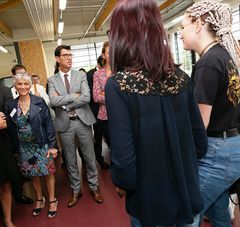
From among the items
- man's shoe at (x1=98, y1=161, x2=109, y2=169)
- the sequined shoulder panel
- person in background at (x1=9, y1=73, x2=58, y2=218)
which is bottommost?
man's shoe at (x1=98, y1=161, x2=109, y2=169)

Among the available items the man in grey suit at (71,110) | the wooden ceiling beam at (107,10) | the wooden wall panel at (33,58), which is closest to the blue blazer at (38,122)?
the man in grey suit at (71,110)

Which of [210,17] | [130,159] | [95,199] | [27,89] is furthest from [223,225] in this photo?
[27,89]

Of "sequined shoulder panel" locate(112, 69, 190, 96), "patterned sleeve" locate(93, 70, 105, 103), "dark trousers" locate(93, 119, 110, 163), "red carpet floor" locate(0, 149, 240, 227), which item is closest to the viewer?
"sequined shoulder panel" locate(112, 69, 190, 96)

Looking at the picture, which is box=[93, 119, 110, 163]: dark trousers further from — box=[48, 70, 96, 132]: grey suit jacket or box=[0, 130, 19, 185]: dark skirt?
box=[0, 130, 19, 185]: dark skirt

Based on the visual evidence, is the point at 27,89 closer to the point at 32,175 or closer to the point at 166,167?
the point at 32,175

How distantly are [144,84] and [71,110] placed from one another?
5.98ft

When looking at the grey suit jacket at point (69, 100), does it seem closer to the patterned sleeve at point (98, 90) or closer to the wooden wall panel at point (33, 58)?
the patterned sleeve at point (98, 90)

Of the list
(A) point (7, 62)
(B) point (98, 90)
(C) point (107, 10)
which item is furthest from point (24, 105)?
(A) point (7, 62)

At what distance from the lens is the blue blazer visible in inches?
96.8

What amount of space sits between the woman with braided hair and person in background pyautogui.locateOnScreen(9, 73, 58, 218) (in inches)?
66.6

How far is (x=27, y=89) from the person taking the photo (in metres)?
2.52

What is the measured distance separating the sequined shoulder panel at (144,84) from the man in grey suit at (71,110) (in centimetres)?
169

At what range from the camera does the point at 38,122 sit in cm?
248

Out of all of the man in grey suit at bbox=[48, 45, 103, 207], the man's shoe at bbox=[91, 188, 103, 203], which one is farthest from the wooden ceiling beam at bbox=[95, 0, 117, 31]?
the man's shoe at bbox=[91, 188, 103, 203]
